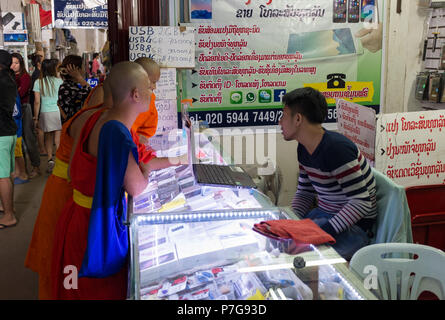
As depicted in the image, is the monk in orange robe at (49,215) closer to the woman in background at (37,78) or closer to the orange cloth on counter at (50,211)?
the orange cloth on counter at (50,211)

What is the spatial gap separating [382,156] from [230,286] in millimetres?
2285

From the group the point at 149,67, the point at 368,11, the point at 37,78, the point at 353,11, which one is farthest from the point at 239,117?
the point at 37,78

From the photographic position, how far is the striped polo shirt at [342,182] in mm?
2342

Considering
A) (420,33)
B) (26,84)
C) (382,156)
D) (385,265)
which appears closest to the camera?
(385,265)

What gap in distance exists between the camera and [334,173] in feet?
7.92

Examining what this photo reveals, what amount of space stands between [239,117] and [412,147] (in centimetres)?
176

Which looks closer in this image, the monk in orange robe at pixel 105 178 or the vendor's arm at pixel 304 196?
the monk in orange robe at pixel 105 178

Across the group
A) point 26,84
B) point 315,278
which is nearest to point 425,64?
point 315,278

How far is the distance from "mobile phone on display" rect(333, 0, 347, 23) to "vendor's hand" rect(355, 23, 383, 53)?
0.22 metres

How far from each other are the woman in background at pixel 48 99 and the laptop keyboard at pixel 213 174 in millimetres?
4858

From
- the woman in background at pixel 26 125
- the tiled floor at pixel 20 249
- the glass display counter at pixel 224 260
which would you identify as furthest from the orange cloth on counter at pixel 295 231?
the woman in background at pixel 26 125

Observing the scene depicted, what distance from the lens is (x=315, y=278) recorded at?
1326 mm

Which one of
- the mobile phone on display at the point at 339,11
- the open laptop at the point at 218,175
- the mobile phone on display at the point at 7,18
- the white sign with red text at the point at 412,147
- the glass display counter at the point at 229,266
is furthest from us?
the mobile phone on display at the point at 7,18
